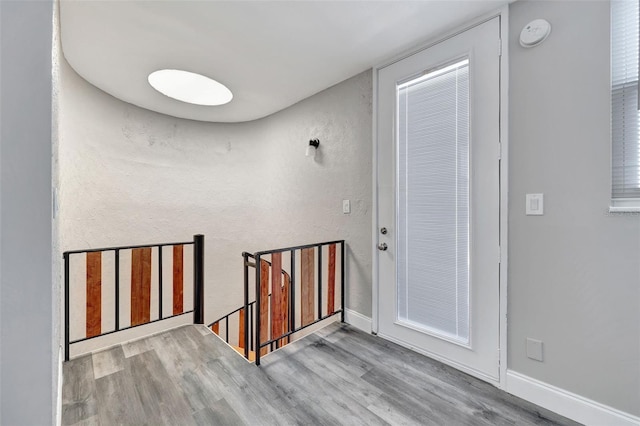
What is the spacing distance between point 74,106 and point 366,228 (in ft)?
9.88

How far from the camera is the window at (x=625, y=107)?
1.30 metres

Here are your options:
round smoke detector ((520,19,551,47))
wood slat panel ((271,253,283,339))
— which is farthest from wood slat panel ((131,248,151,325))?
round smoke detector ((520,19,551,47))

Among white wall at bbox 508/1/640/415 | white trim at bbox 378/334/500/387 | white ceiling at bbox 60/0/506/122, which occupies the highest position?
white ceiling at bbox 60/0/506/122

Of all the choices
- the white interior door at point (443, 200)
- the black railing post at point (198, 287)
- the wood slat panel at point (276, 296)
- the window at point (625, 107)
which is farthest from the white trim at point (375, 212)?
the black railing post at point (198, 287)

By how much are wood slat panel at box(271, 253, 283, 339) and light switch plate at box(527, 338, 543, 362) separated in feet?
5.37

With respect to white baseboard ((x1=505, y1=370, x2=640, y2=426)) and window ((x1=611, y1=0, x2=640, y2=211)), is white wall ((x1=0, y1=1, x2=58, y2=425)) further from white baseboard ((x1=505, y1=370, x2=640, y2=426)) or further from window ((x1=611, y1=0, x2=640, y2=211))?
window ((x1=611, y1=0, x2=640, y2=211))

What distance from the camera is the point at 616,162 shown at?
1.35 meters

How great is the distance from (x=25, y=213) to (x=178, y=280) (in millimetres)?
1905

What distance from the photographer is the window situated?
1.30 meters

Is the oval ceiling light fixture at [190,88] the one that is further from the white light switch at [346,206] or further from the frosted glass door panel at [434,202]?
the frosted glass door panel at [434,202]

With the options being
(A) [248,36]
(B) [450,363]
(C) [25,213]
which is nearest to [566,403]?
(B) [450,363]

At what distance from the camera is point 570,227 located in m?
1.46

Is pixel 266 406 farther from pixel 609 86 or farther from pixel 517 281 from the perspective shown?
pixel 609 86

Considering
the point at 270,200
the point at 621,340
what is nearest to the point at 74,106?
the point at 270,200
